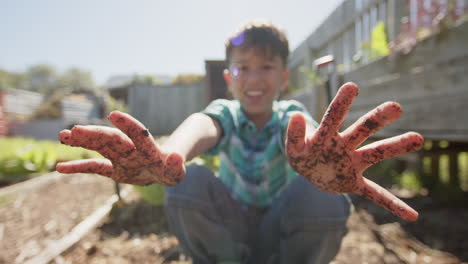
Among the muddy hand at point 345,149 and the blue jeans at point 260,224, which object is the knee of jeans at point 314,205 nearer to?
the blue jeans at point 260,224

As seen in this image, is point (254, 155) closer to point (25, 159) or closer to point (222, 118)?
point (222, 118)

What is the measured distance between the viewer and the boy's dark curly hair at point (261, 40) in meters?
1.39

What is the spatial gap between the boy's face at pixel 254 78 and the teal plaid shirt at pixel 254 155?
87 millimetres

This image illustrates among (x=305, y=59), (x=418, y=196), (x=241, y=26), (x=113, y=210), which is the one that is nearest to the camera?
(x=241, y=26)

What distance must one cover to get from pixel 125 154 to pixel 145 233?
1527 millimetres

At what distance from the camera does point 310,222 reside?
1161 millimetres

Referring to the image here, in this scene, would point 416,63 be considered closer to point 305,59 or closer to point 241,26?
point 241,26

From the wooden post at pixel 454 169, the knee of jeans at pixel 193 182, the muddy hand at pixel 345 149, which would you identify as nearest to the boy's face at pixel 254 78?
the knee of jeans at pixel 193 182

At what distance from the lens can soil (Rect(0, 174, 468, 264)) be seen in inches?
64.7

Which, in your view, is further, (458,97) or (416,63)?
(416,63)

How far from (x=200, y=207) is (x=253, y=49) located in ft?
2.57

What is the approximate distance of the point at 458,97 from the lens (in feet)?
5.36

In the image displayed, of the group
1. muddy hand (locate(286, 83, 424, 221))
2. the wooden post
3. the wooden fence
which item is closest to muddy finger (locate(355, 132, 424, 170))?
muddy hand (locate(286, 83, 424, 221))

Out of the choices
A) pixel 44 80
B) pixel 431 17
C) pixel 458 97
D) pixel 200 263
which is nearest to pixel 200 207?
pixel 200 263
